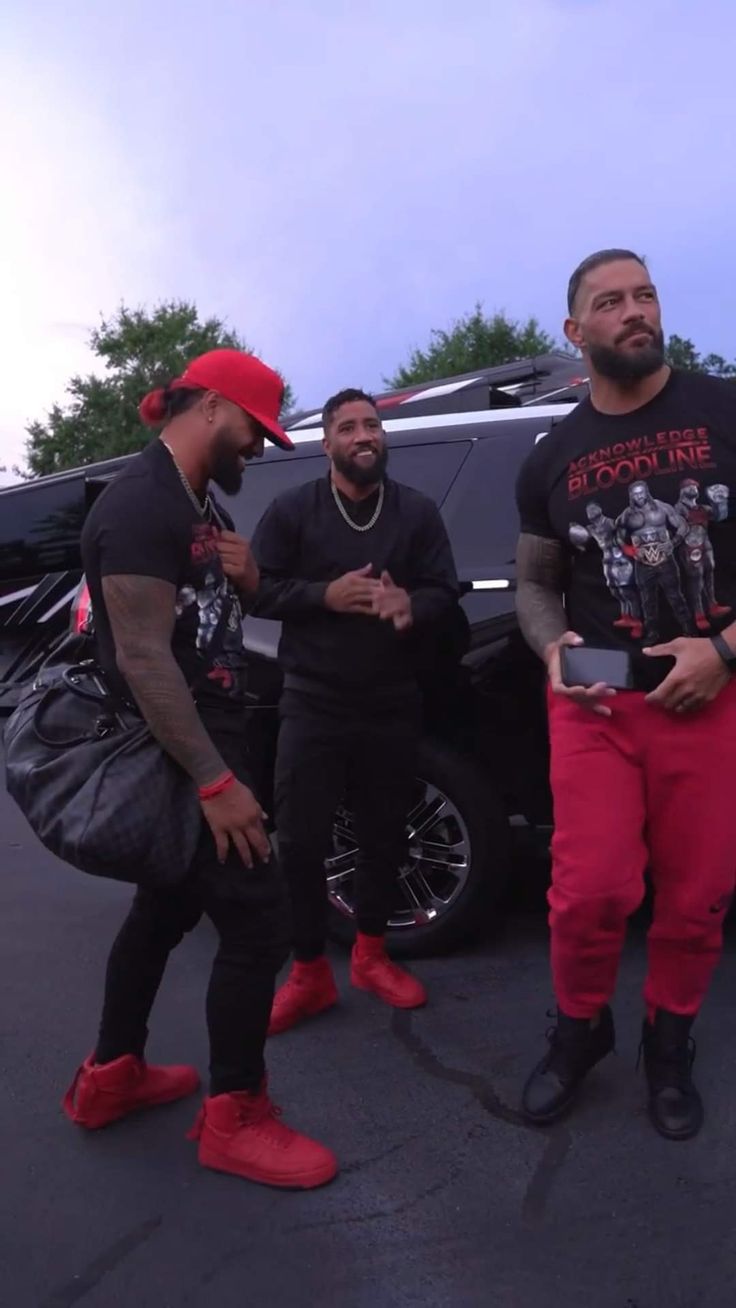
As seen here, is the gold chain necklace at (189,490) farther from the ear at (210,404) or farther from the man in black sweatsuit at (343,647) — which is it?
the man in black sweatsuit at (343,647)

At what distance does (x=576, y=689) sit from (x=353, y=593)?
2.71 feet

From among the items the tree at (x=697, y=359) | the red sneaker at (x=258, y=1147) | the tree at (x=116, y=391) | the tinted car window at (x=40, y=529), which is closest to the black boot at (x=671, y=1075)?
the red sneaker at (x=258, y=1147)

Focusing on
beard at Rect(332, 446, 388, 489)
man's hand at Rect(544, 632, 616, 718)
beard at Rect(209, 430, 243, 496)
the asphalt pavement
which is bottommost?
the asphalt pavement

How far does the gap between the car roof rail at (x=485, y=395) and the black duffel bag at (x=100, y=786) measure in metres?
2.06

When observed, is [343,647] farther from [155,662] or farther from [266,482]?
[266,482]

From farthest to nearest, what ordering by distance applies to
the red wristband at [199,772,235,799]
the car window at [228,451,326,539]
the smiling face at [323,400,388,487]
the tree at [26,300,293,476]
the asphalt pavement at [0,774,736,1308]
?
the tree at [26,300,293,476]
the car window at [228,451,326,539]
the smiling face at [323,400,388,487]
the red wristband at [199,772,235,799]
the asphalt pavement at [0,774,736,1308]

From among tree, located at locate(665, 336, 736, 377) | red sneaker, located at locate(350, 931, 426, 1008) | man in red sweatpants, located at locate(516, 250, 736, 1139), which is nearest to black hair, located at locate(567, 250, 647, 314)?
man in red sweatpants, located at locate(516, 250, 736, 1139)

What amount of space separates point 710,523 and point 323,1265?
1747mm

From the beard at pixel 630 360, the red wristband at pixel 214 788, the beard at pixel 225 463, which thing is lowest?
the red wristband at pixel 214 788

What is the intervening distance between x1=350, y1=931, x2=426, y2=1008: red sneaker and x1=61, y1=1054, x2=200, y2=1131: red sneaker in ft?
2.69

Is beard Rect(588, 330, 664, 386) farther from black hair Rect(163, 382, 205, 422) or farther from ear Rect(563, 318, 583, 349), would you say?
black hair Rect(163, 382, 205, 422)

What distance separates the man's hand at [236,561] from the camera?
2.74m

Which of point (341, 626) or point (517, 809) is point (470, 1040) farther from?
point (341, 626)

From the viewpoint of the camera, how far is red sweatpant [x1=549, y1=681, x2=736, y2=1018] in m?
2.84
